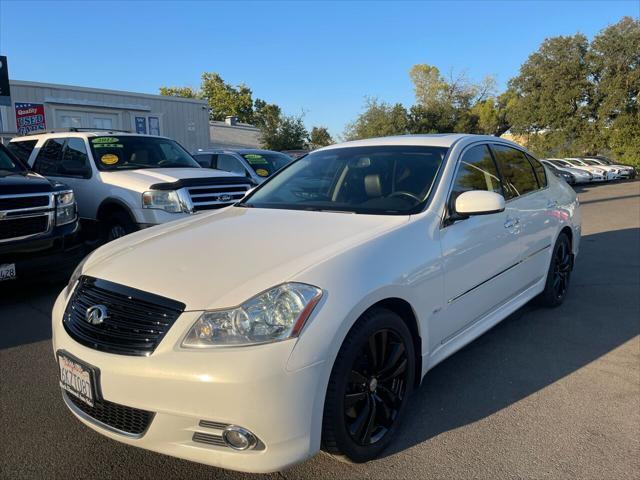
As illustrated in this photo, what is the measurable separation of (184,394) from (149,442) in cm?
32

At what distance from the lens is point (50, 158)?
307 inches

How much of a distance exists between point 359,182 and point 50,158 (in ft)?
19.6

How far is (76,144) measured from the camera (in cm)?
748

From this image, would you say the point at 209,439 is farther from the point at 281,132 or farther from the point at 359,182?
the point at 281,132

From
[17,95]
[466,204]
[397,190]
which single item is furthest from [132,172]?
[17,95]

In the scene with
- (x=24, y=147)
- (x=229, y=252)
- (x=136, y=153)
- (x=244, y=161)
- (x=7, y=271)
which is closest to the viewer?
(x=229, y=252)

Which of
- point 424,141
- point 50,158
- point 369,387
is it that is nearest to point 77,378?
point 369,387

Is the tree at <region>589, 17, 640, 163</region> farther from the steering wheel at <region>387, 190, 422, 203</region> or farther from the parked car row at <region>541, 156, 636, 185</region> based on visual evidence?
the steering wheel at <region>387, 190, 422, 203</region>

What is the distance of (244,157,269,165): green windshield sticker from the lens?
449 inches

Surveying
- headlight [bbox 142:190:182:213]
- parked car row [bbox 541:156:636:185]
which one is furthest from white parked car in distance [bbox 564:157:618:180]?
headlight [bbox 142:190:182:213]

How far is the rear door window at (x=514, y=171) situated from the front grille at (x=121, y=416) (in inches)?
123

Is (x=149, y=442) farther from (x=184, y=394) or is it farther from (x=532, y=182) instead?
(x=532, y=182)

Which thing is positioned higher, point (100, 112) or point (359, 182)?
point (100, 112)

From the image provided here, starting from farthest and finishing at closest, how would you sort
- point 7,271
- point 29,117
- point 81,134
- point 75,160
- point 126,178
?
point 29,117, point 81,134, point 75,160, point 126,178, point 7,271
